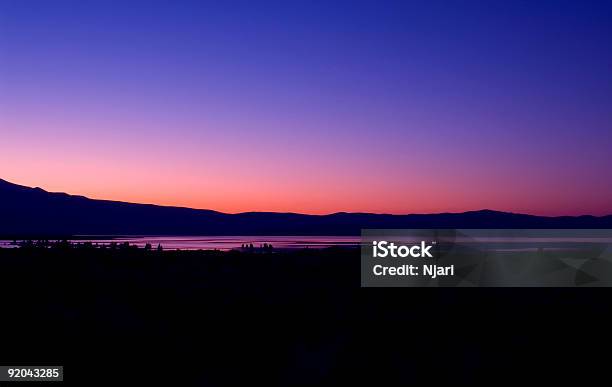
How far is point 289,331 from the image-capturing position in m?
9.11

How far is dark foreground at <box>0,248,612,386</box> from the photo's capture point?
23.3ft

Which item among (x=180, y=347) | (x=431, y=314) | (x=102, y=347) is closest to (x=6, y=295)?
(x=102, y=347)

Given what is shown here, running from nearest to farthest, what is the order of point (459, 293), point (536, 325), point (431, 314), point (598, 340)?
1. point (598, 340)
2. point (536, 325)
3. point (431, 314)
4. point (459, 293)

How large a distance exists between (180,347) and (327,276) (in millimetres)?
7896

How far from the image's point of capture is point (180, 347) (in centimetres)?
795

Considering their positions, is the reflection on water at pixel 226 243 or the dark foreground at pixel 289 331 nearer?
the dark foreground at pixel 289 331

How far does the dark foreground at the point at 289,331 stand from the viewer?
7.11 m

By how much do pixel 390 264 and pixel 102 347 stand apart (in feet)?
31.8

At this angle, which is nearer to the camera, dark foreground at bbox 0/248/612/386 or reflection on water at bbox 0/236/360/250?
dark foreground at bbox 0/248/612/386

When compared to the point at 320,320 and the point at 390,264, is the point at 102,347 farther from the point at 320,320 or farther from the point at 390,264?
the point at 390,264

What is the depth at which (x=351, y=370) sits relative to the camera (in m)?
7.05

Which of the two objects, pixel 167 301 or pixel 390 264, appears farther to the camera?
pixel 390 264

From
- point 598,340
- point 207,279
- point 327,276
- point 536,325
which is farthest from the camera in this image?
point 327,276

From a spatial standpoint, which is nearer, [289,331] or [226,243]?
[289,331]
